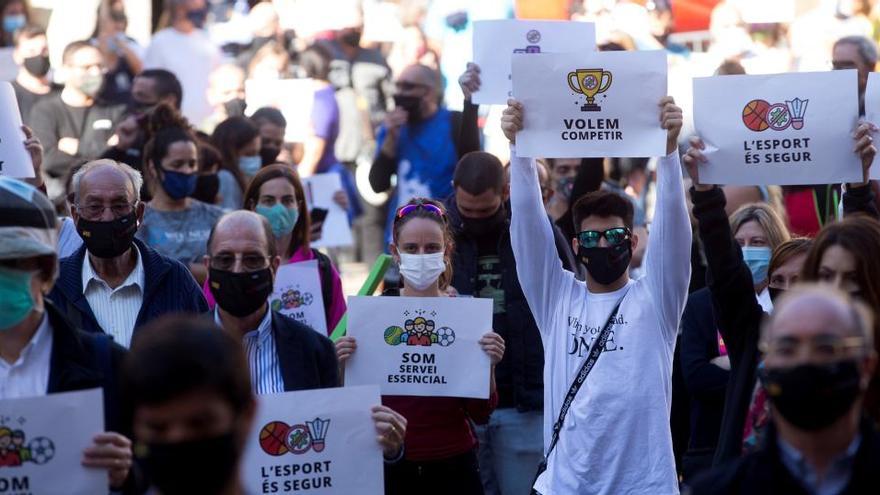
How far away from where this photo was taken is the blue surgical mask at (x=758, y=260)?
8.23m

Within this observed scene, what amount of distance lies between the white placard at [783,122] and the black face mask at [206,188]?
4.33m

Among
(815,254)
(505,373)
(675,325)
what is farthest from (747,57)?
(815,254)

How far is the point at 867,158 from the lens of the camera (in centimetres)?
716

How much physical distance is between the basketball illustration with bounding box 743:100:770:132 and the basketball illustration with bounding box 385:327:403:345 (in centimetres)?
174

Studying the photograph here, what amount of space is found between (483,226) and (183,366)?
508 cm

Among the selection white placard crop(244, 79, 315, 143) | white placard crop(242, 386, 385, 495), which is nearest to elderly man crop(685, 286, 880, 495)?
white placard crop(242, 386, 385, 495)

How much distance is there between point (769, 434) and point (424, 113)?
7963 millimetres

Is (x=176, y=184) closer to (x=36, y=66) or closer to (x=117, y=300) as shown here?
(x=117, y=300)

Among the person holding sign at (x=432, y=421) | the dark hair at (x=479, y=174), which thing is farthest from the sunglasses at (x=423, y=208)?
the dark hair at (x=479, y=174)

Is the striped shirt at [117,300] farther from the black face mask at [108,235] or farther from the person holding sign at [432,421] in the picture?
the person holding sign at [432,421]

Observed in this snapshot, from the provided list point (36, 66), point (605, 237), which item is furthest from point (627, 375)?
point (36, 66)

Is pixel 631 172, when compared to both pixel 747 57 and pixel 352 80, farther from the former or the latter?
pixel 352 80

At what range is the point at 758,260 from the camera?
8250mm

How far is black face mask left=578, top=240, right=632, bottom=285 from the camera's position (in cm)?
702
